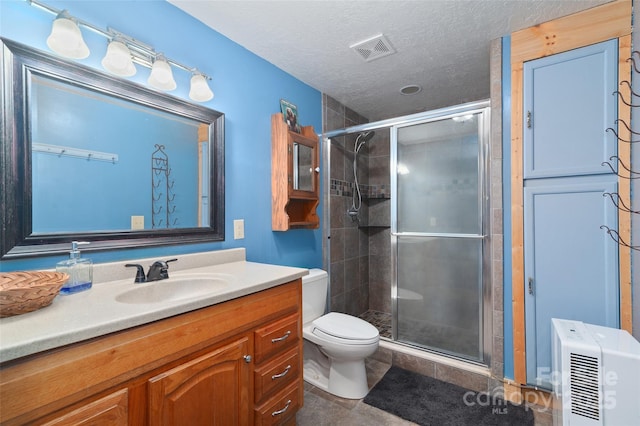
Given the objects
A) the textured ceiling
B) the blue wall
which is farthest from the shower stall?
the blue wall

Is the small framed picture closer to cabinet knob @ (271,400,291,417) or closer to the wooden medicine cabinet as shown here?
the wooden medicine cabinet

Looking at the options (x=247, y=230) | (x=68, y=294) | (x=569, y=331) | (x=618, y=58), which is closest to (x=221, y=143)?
(x=247, y=230)

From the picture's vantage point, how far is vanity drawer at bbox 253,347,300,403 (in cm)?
118

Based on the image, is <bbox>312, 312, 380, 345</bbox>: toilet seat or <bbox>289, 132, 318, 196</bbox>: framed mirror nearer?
<bbox>312, 312, 380, 345</bbox>: toilet seat

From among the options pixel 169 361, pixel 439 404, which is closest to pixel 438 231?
pixel 439 404

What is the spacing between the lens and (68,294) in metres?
0.97

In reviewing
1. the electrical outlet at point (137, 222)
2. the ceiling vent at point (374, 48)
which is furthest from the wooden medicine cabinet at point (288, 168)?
the electrical outlet at point (137, 222)

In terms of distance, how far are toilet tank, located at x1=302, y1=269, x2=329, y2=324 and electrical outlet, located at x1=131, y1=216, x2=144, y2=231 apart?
1.04 m

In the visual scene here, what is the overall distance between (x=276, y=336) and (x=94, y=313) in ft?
2.35

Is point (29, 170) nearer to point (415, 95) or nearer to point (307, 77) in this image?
point (307, 77)

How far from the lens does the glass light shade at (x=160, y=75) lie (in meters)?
1.32

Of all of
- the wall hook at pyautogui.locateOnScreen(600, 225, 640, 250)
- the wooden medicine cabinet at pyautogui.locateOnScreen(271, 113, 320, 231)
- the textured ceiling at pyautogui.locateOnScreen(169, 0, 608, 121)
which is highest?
the textured ceiling at pyautogui.locateOnScreen(169, 0, 608, 121)

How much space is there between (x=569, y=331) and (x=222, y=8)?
248 cm

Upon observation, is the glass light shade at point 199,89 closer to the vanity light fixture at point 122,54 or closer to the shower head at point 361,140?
the vanity light fixture at point 122,54
